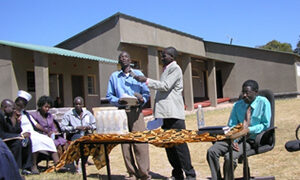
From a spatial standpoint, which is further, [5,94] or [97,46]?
[97,46]

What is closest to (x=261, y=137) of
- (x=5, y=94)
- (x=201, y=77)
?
(x=5, y=94)

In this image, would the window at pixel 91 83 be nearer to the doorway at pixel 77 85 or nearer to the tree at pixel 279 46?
the doorway at pixel 77 85

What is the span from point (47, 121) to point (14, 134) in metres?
0.86

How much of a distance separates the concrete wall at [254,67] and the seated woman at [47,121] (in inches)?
659

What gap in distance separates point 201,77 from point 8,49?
1485 centimetres

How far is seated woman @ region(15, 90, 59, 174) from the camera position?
568 cm

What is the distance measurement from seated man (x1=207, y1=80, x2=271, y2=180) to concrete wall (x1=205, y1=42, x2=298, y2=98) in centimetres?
1724

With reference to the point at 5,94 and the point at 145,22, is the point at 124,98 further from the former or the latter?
the point at 145,22

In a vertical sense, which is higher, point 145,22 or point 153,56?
point 145,22

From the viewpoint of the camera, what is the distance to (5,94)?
12305 millimetres

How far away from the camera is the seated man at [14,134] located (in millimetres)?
5367

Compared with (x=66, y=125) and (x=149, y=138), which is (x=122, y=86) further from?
(x=66, y=125)

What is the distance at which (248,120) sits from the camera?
4.24m

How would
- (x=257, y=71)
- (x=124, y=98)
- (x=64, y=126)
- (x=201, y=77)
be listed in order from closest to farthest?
(x=124, y=98) < (x=64, y=126) < (x=257, y=71) < (x=201, y=77)
